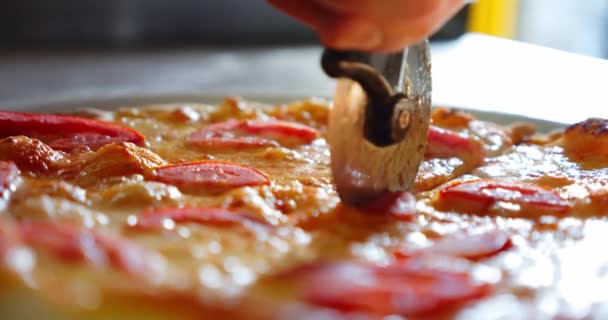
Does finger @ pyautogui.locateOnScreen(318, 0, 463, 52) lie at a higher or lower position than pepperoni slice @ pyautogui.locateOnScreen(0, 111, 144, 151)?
lower

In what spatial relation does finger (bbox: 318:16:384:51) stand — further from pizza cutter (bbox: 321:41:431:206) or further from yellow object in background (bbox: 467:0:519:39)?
yellow object in background (bbox: 467:0:519:39)

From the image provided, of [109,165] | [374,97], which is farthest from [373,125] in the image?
[109,165]

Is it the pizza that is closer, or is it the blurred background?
the pizza

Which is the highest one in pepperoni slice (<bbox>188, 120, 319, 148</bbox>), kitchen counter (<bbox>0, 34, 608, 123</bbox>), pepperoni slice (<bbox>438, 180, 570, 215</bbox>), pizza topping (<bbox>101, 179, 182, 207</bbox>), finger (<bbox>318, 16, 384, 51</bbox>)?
kitchen counter (<bbox>0, 34, 608, 123</bbox>)

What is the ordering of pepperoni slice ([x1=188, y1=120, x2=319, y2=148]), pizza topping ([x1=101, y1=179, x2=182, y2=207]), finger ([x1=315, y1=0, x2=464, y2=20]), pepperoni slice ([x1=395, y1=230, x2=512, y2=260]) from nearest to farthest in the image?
1. finger ([x1=315, y1=0, x2=464, y2=20])
2. pepperoni slice ([x1=395, y1=230, x2=512, y2=260])
3. pizza topping ([x1=101, y1=179, x2=182, y2=207])
4. pepperoni slice ([x1=188, y1=120, x2=319, y2=148])

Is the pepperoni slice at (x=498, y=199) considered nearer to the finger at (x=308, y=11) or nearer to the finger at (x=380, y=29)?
the finger at (x=380, y=29)

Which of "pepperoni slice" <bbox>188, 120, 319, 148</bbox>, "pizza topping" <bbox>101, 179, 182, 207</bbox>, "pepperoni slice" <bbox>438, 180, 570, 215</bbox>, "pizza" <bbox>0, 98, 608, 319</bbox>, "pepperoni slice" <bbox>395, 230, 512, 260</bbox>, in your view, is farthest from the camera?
"pepperoni slice" <bbox>188, 120, 319, 148</bbox>

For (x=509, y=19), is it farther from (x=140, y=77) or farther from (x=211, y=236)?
(x=211, y=236)

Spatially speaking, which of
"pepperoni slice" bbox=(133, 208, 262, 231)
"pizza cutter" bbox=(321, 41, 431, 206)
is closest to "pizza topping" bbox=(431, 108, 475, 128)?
"pizza cutter" bbox=(321, 41, 431, 206)
